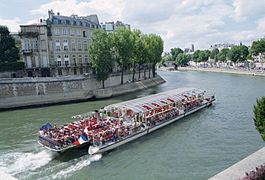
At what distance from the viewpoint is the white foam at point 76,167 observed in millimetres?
18750

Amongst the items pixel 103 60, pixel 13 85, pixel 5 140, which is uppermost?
pixel 103 60

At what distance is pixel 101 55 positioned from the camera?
5025cm

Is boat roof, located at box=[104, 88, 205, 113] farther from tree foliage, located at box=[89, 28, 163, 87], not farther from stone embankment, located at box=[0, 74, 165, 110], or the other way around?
stone embankment, located at box=[0, 74, 165, 110]

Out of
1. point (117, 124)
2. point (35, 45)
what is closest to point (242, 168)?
point (117, 124)

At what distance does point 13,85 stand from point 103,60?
13.7m

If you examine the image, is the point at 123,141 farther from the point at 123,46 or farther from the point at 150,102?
the point at 123,46

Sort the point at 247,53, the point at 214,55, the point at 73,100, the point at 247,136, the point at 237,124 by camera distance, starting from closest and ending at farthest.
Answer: the point at 247,136, the point at 237,124, the point at 73,100, the point at 247,53, the point at 214,55

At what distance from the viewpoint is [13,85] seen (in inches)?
1773

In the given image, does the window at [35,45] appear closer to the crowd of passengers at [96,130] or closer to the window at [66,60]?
the window at [66,60]

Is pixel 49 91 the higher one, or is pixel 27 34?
pixel 27 34

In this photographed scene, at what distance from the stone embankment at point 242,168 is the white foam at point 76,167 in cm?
921

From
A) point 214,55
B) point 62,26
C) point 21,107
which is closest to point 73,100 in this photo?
point 21,107

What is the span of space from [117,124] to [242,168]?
43.8 feet

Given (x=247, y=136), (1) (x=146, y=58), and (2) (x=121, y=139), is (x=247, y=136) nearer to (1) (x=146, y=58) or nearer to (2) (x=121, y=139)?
(2) (x=121, y=139)
